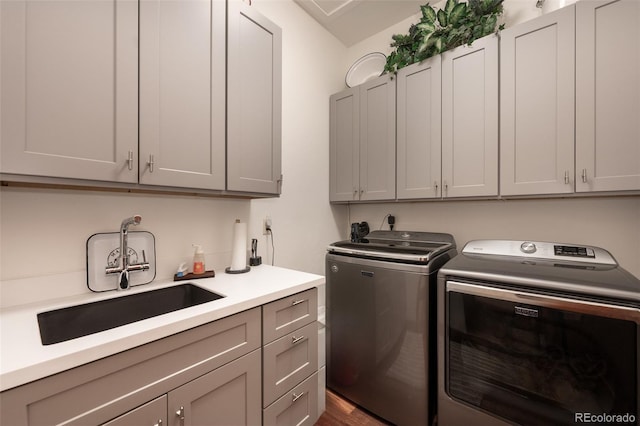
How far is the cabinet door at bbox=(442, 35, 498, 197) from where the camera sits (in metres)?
1.65

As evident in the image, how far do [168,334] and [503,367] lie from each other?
4.93ft

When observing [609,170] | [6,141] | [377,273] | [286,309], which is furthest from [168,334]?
[609,170]

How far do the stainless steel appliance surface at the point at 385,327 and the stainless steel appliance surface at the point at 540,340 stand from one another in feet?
0.35

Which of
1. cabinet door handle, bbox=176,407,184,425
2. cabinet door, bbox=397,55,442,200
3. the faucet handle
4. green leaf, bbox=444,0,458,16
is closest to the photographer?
cabinet door handle, bbox=176,407,184,425

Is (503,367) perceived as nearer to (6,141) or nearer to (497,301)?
(497,301)

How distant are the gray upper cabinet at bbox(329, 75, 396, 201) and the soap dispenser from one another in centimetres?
132

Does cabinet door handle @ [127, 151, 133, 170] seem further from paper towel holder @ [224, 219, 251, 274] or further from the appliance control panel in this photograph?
the appliance control panel

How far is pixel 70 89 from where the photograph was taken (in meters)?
0.91

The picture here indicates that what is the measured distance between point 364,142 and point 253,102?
109 centimetres

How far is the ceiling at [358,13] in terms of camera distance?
215 cm

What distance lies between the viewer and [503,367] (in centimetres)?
127

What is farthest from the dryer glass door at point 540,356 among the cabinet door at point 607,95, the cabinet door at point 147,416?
the cabinet door at point 147,416

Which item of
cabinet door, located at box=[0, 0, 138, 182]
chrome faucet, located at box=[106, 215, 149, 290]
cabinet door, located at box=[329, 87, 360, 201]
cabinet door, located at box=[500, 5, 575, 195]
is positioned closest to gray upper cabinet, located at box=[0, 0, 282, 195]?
cabinet door, located at box=[0, 0, 138, 182]

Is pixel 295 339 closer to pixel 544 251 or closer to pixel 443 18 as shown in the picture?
pixel 544 251
